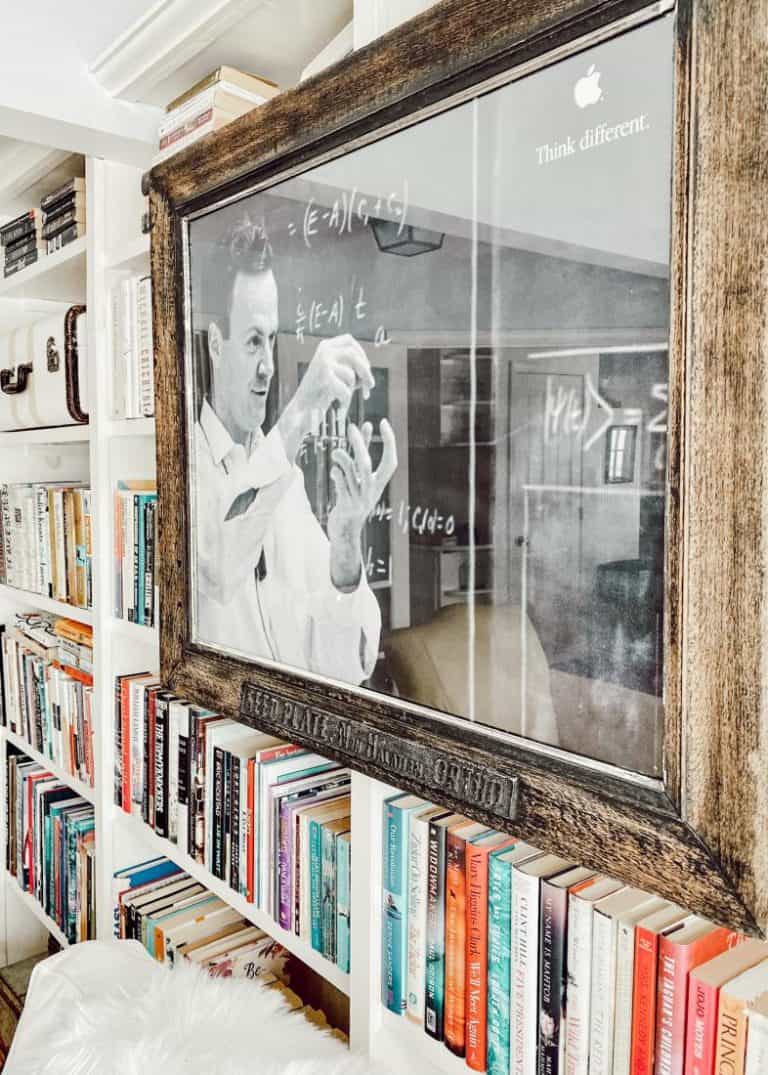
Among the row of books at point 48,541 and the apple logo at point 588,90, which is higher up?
the apple logo at point 588,90

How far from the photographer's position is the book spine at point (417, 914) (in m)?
0.96

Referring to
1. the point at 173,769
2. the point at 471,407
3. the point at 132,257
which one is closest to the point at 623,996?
the point at 471,407

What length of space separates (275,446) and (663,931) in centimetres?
67

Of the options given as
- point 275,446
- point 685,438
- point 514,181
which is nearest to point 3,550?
point 275,446

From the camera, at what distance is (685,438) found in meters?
0.64

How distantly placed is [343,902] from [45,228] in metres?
1.50

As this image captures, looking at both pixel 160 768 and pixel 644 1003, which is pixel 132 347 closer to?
pixel 160 768

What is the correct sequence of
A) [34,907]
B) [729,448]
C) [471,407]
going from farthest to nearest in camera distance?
1. [34,907]
2. [471,407]
3. [729,448]

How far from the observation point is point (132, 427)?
150cm

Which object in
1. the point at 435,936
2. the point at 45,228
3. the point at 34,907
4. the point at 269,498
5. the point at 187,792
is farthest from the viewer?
the point at 34,907

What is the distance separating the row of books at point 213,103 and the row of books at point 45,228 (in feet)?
1.51

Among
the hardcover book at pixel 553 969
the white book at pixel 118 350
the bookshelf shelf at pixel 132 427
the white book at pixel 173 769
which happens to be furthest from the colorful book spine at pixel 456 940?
the white book at pixel 118 350

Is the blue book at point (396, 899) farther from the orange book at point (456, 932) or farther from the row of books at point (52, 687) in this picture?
the row of books at point (52, 687)

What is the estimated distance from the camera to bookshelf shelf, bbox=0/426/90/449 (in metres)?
1.73
